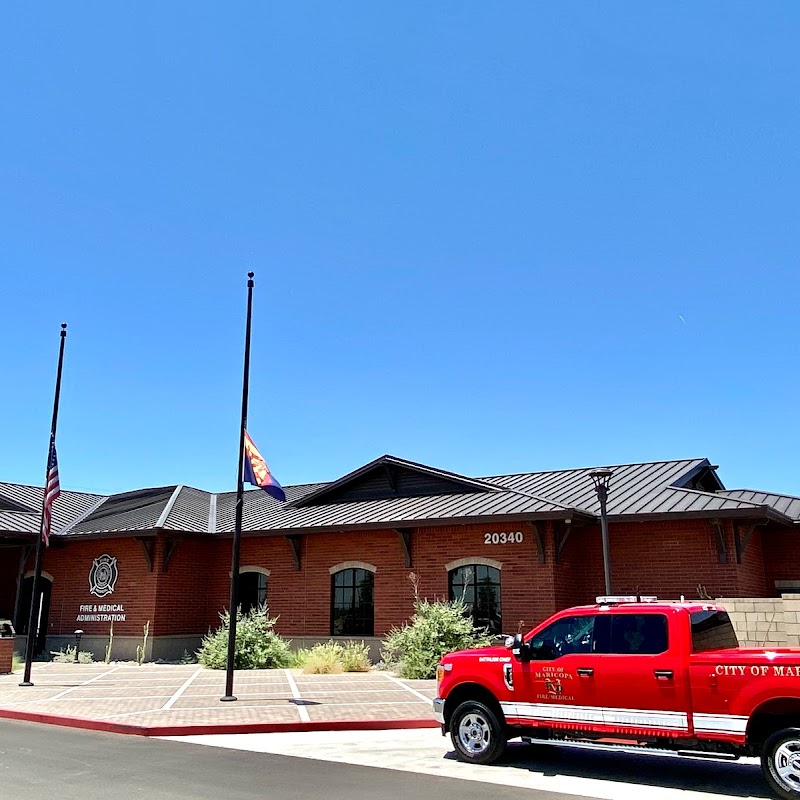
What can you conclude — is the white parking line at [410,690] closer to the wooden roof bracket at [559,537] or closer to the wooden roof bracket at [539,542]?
the wooden roof bracket at [539,542]

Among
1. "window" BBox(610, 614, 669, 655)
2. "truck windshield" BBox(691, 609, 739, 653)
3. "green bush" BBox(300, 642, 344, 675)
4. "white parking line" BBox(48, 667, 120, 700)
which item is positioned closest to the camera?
"truck windshield" BBox(691, 609, 739, 653)

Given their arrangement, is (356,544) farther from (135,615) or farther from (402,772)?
(402,772)

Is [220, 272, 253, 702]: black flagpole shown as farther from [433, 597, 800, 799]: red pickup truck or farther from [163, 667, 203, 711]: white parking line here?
[433, 597, 800, 799]: red pickup truck

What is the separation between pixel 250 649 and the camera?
20.7 meters

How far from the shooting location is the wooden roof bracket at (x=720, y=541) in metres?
18.9

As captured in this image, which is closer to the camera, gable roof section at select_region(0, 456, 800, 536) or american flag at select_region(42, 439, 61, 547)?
american flag at select_region(42, 439, 61, 547)

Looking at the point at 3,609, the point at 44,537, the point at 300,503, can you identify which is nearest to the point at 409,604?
the point at 300,503

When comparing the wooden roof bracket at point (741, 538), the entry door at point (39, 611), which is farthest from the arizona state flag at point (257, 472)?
the entry door at point (39, 611)

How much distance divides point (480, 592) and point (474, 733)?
11.4 metres

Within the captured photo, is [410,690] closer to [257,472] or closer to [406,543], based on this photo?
[257,472]

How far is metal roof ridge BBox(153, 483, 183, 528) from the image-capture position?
77.8 feet

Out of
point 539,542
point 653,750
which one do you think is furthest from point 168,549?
point 653,750

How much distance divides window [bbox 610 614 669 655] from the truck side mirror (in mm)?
1036

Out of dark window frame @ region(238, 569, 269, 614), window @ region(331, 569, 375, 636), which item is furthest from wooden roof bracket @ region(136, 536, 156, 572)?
window @ region(331, 569, 375, 636)
